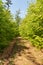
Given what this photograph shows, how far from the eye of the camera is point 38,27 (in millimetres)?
14164

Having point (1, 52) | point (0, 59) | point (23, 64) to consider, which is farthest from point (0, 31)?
point (23, 64)

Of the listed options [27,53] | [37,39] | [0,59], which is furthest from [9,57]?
[37,39]

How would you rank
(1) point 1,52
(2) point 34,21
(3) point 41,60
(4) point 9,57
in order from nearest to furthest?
(3) point 41,60, (4) point 9,57, (2) point 34,21, (1) point 1,52

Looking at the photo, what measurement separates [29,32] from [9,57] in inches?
135

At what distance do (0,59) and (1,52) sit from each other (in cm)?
254

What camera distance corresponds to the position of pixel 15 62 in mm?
12672

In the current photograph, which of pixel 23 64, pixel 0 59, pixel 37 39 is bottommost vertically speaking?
pixel 23 64

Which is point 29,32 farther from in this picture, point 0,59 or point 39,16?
point 0,59

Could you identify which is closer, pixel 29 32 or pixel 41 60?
pixel 41 60

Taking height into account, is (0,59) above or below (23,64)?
above

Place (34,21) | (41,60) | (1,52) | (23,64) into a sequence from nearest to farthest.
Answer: (23,64) → (41,60) → (34,21) → (1,52)

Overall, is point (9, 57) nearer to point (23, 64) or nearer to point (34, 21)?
point (23, 64)

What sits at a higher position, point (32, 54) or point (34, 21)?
point (34, 21)

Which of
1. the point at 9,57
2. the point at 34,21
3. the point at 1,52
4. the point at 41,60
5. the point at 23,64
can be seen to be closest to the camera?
the point at 23,64
